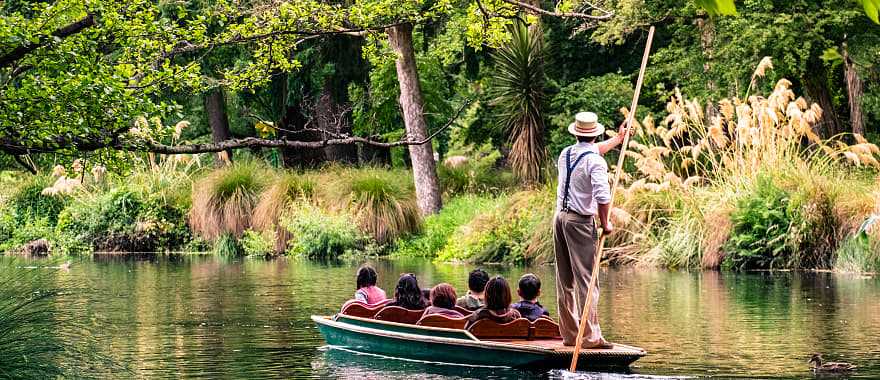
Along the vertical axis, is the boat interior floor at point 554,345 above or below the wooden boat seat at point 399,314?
below

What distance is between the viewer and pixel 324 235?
29.2m

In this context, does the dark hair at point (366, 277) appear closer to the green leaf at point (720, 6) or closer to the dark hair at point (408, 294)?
the dark hair at point (408, 294)

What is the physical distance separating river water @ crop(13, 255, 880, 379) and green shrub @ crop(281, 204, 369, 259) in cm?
395

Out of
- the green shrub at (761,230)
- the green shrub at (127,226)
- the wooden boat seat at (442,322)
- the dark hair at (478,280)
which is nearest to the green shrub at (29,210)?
the green shrub at (127,226)

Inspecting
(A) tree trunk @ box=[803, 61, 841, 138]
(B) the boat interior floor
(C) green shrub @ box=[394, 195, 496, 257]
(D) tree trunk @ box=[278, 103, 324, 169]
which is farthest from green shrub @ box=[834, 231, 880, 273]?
(D) tree trunk @ box=[278, 103, 324, 169]

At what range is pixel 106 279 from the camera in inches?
902

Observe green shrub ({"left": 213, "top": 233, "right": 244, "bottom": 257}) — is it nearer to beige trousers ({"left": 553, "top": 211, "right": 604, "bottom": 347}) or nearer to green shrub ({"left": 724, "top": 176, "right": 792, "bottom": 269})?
green shrub ({"left": 724, "top": 176, "right": 792, "bottom": 269})

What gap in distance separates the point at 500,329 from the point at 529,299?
1.77 feet

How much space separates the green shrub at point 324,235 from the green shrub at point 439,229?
1.01m

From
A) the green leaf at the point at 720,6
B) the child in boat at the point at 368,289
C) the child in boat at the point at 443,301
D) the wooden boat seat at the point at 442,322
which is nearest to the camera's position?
the green leaf at the point at 720,6

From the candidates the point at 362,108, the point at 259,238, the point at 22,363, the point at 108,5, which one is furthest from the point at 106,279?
the point at 362,108

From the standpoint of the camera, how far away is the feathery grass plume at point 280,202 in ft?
101

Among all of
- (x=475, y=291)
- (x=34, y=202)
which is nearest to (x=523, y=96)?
(x=34, y=202)

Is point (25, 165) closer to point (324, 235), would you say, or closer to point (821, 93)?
point (324, 235)
